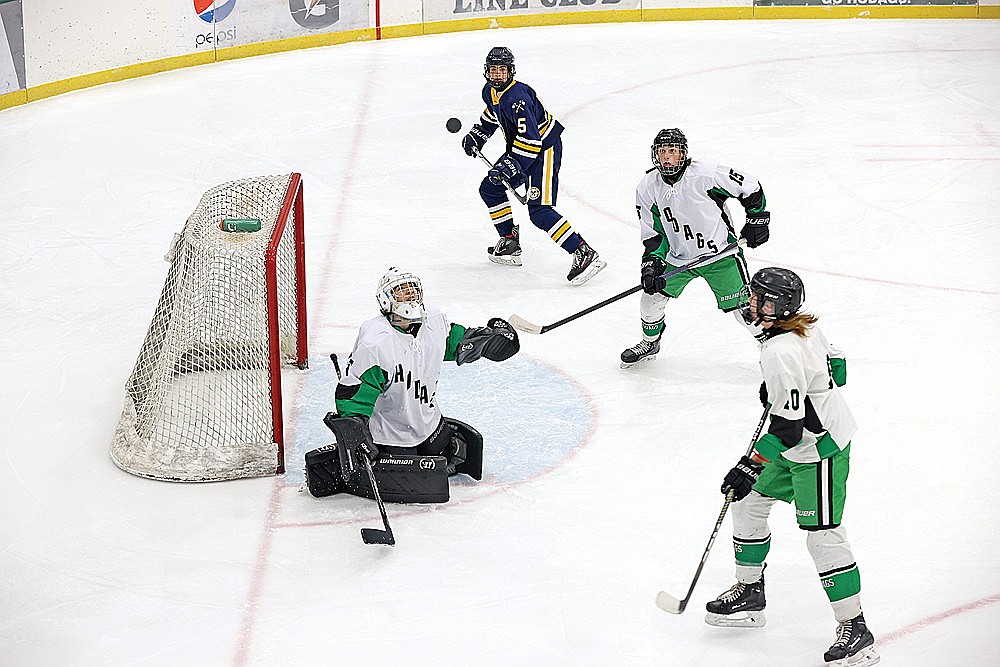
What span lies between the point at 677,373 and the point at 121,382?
225 cm

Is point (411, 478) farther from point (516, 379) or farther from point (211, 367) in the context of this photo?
point (516, 379)

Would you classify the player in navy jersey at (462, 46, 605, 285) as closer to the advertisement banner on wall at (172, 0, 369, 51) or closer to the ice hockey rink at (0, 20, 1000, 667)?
the ice hockey rink at (0, 20, 1000, 667)

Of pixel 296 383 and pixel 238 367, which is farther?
pixel 296 383

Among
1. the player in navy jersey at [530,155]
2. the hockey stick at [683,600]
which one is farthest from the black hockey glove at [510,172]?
the hockey stick at [683,600]

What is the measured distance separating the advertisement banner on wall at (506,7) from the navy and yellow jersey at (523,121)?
5.39 meters

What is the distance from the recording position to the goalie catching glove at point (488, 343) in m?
4.36

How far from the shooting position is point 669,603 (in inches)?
143

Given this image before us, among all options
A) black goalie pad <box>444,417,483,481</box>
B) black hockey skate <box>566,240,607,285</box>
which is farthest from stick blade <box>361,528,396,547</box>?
black hockey skate <box>566,240,607,285</box>

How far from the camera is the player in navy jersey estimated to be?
638 cm

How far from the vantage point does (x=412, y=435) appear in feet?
14.2

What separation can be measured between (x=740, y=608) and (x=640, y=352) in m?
1.96

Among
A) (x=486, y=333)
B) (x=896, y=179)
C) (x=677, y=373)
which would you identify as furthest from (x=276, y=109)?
(x=486, y=333)

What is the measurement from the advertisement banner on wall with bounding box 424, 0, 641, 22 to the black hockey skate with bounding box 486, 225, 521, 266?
5.29 metres

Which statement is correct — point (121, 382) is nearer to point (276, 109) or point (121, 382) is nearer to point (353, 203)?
point (353, 203)
